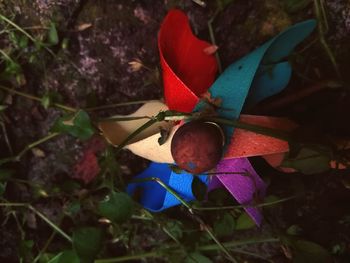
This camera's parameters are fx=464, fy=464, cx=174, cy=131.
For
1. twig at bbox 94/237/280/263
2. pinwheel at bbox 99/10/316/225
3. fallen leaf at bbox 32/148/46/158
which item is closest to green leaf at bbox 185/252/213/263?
twig at bbox 94/237/280/263

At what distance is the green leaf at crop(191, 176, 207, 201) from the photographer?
2.57ft

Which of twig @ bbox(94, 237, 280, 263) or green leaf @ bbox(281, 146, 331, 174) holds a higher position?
green leaf @ bbox(281, 146, 331, 174)

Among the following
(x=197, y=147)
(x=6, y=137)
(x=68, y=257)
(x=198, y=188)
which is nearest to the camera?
(x=197, y=147)

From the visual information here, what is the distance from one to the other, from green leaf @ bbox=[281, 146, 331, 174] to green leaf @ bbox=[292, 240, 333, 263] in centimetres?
16

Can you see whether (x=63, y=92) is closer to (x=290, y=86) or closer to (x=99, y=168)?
(x=99, y=168)

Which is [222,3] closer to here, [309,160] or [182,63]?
[182,63]

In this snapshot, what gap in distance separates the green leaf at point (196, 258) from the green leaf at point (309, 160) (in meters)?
0.28

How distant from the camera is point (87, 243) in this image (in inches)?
34.6

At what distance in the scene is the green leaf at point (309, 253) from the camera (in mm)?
792

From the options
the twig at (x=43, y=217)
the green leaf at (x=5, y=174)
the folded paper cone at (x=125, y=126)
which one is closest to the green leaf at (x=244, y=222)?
the folded paper cone at (x=125, y=126)

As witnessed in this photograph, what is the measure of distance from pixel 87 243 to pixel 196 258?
211 millimetres

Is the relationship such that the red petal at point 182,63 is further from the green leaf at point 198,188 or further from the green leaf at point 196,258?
the green leaf at point 196,258

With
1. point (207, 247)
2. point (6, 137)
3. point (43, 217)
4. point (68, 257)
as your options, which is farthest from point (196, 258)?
point (6, 137)

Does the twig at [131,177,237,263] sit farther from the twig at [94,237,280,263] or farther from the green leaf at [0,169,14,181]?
the green leaf at [0,169,14,181]
